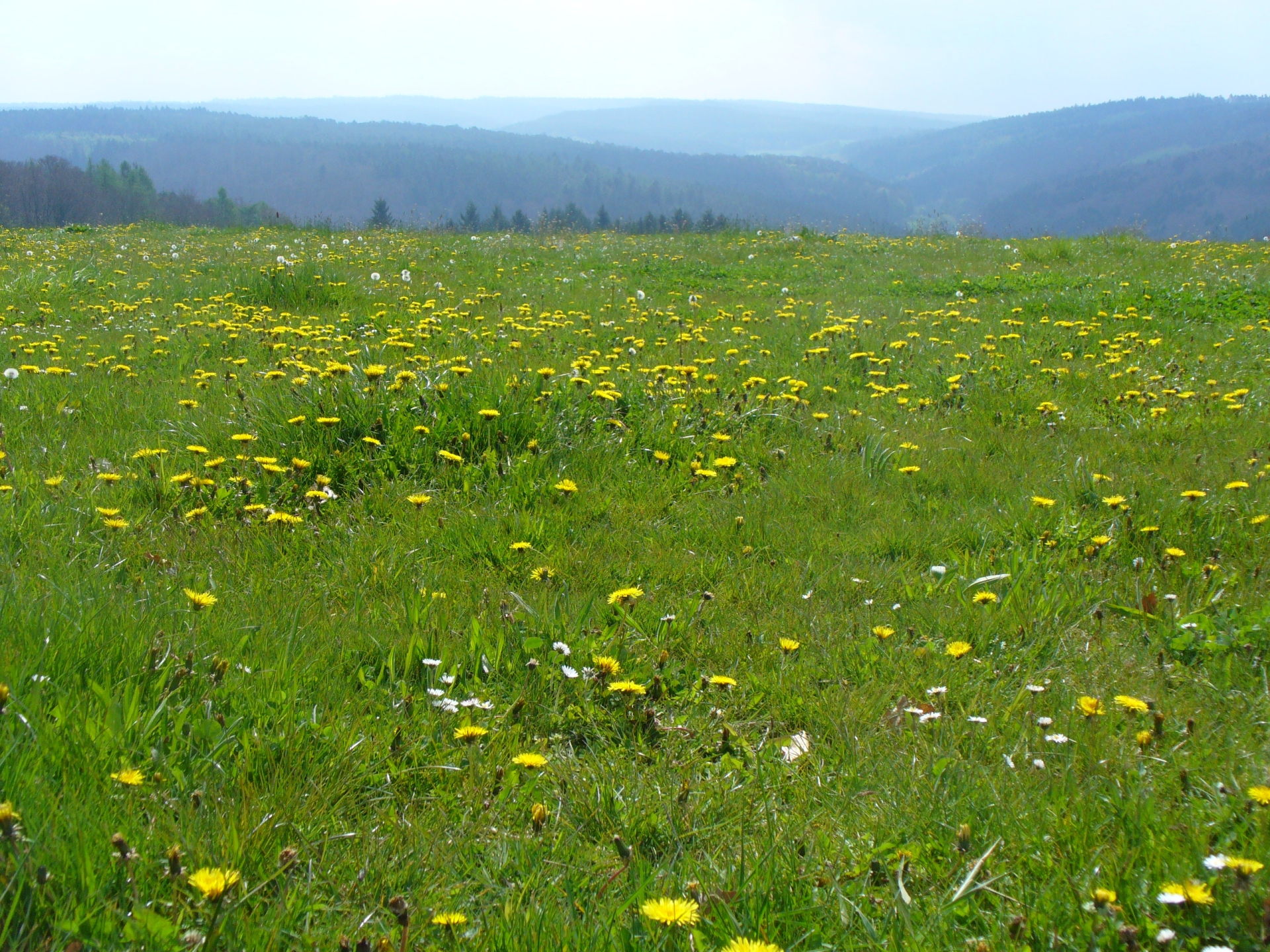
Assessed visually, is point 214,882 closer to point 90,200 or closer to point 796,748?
point 796,748

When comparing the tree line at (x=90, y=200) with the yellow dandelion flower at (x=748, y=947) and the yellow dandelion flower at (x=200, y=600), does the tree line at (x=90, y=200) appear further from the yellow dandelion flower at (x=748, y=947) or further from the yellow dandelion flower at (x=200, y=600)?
the yellow dandelion flower at (x=748, y=947)

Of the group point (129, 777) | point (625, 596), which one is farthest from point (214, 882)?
point (625, 596)

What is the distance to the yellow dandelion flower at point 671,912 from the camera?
4.42 feet

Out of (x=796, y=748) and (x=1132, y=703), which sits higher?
(x=1132, y=703)

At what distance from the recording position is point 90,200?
101m

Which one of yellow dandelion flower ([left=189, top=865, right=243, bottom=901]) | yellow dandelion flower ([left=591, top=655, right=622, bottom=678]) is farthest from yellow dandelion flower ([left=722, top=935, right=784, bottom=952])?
yellow dandelion flower ([left=591, top=655, right=622, bottom=678])

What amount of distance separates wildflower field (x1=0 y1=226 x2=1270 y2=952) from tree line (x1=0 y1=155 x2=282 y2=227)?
89453mm

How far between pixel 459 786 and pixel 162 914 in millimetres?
685

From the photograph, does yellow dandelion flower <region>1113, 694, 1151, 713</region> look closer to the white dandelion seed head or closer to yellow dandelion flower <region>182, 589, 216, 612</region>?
the white dandelion seed head

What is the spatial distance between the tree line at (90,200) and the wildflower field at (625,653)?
8945cm

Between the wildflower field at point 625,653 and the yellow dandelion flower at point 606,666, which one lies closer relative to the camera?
the wildflower field at point 625,653

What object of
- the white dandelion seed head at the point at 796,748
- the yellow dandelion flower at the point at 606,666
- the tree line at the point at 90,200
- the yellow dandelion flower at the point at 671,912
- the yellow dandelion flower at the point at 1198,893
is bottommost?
the white dandelion seed head at the point at 796,748

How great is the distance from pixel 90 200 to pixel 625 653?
126448 mm

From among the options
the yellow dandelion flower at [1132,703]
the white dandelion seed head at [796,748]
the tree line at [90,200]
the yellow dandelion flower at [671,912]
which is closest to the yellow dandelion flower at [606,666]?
the white dandelion seed head at [796,748]
